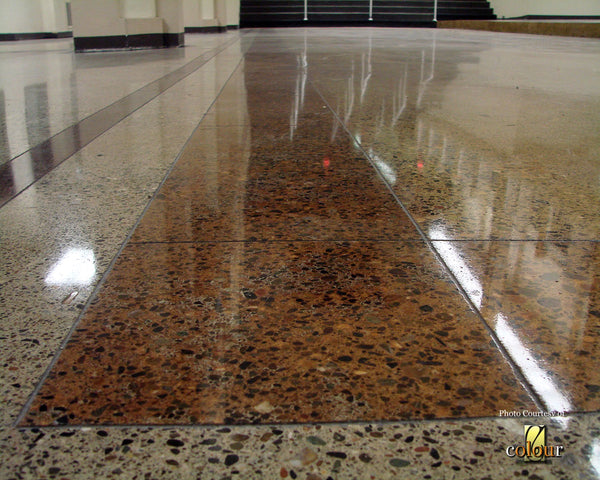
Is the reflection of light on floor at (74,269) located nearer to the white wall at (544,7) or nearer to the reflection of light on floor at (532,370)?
the reflection of light on floor at (532,370)

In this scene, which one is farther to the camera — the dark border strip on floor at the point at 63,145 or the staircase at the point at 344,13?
the staircase at the point at 344,13

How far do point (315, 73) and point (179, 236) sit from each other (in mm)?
4875

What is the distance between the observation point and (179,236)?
166 centimetres

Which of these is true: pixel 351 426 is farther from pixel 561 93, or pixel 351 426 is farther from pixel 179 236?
pixel 561 93

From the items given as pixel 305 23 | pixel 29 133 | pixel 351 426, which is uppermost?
pixel 305 23

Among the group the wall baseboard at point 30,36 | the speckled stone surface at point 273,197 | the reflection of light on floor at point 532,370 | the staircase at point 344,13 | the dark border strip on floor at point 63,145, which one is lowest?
the reflection of light on floor at point 532,370

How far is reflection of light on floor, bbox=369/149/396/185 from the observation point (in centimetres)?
223

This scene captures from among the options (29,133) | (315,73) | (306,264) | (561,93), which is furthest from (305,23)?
(306,264)

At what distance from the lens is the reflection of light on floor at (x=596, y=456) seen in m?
0.81

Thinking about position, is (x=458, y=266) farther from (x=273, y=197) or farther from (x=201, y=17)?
(x=201, y=17)

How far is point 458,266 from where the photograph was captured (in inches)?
57.4

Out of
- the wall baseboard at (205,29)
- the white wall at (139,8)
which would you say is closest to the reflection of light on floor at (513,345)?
the white wall at (139,8)

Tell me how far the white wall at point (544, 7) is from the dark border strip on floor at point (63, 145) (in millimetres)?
24361

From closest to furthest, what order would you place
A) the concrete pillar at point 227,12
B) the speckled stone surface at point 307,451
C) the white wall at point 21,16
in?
the speckled stone surface at point 307,451 < the white wall at point 21,16 < the concrete pillar at point 227,12
